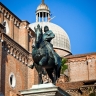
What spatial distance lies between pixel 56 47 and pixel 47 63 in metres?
34.5

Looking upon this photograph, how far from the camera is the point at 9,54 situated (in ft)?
74.8

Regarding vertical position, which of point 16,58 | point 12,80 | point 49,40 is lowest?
point 49,40

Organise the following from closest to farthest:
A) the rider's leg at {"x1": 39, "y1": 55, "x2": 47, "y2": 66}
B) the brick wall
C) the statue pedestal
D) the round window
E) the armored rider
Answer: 1. the statue pedestal
2. the rider's leg at {"x1": 39, "y1": 55, "x2": 47, "y2": 66}
3. the armored rider
4. the round window
5. the brick wall

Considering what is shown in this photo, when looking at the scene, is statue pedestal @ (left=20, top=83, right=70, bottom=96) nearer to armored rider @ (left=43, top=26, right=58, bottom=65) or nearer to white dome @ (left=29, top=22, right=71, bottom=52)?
Answer: armored rider @ (left=43, top=26, right=58, bottom=65)

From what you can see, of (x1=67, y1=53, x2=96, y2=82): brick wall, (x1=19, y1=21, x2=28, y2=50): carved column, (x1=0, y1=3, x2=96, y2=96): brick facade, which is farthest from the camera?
(x1=67, y1=53, x2=96, y2=82): brick wall

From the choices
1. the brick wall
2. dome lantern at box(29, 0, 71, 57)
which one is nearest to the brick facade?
the brick wall

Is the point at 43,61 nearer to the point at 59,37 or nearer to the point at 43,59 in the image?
the point at 43,59

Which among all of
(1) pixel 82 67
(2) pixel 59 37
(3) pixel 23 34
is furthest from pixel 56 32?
(3) pixel 23 34

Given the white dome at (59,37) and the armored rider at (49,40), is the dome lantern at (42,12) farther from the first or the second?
the armored rider at (49,40)

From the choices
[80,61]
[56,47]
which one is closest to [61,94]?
[80,61]

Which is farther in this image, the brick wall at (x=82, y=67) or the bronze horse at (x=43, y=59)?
the brick wall at (x=82, y=67)

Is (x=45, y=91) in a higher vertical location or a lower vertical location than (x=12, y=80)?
lower

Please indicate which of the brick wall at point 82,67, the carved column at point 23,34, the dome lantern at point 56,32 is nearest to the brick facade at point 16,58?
the carved column at point 23,34

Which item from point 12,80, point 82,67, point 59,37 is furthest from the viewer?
point 59,37
